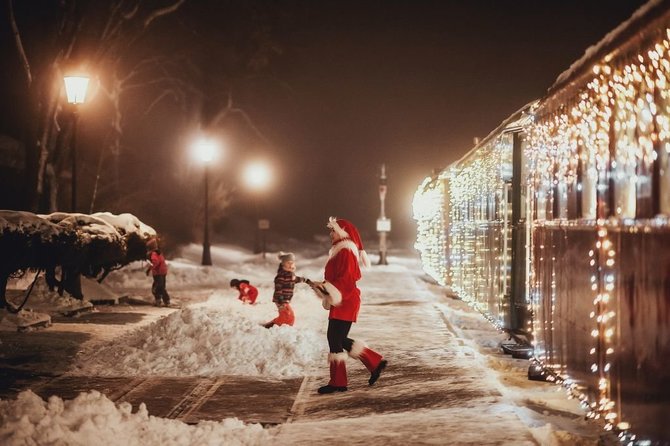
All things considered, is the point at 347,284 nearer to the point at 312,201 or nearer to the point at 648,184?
the point at 648,184

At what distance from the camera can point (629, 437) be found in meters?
4.86

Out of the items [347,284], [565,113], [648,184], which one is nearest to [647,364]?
[648,184]

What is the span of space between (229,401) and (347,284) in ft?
5.68

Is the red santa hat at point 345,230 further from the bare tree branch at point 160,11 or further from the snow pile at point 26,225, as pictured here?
the bare tree branch at point 160,11

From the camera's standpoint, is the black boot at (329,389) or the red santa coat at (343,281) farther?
the black boot at (329,389)

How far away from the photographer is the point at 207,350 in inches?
411

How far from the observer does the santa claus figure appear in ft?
27.9

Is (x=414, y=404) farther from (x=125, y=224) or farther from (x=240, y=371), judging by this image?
(x=125, y=224)

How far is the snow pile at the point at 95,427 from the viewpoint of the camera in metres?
5.54

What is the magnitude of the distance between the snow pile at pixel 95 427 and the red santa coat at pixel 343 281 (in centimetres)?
207

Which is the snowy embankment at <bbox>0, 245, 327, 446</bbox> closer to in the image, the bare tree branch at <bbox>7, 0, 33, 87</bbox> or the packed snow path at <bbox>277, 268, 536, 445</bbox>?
the packed snow path at <bbox>277, 268, 536, 445</bbox>

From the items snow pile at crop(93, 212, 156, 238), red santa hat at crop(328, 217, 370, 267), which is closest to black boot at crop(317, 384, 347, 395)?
red santa hat at crop(328, 217, 370, 267)

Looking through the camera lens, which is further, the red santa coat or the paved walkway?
the red santa coat

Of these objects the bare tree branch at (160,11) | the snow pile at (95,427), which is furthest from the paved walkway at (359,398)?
the bare tree branch at (160,11)
